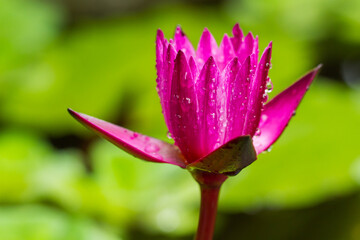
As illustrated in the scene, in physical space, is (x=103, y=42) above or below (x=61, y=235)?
above

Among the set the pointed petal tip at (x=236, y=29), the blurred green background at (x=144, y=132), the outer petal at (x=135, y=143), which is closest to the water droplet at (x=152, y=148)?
the outer petal at (x=135, y=143)

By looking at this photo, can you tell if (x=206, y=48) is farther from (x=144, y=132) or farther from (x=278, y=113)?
(x=144, y=132)

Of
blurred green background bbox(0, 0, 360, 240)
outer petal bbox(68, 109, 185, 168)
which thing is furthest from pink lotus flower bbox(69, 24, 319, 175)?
blurred green background bbox(0, 0, 360, 240)

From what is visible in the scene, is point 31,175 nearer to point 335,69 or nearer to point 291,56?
point 291,56

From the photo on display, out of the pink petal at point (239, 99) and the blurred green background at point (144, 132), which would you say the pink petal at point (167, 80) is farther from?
the blurred green background at point (144, 132)

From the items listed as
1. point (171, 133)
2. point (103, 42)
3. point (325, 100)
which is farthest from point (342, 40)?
point (171, 133)

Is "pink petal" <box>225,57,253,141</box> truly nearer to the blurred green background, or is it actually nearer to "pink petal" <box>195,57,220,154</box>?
"pink petal" <box>195,57,220,154</box>
